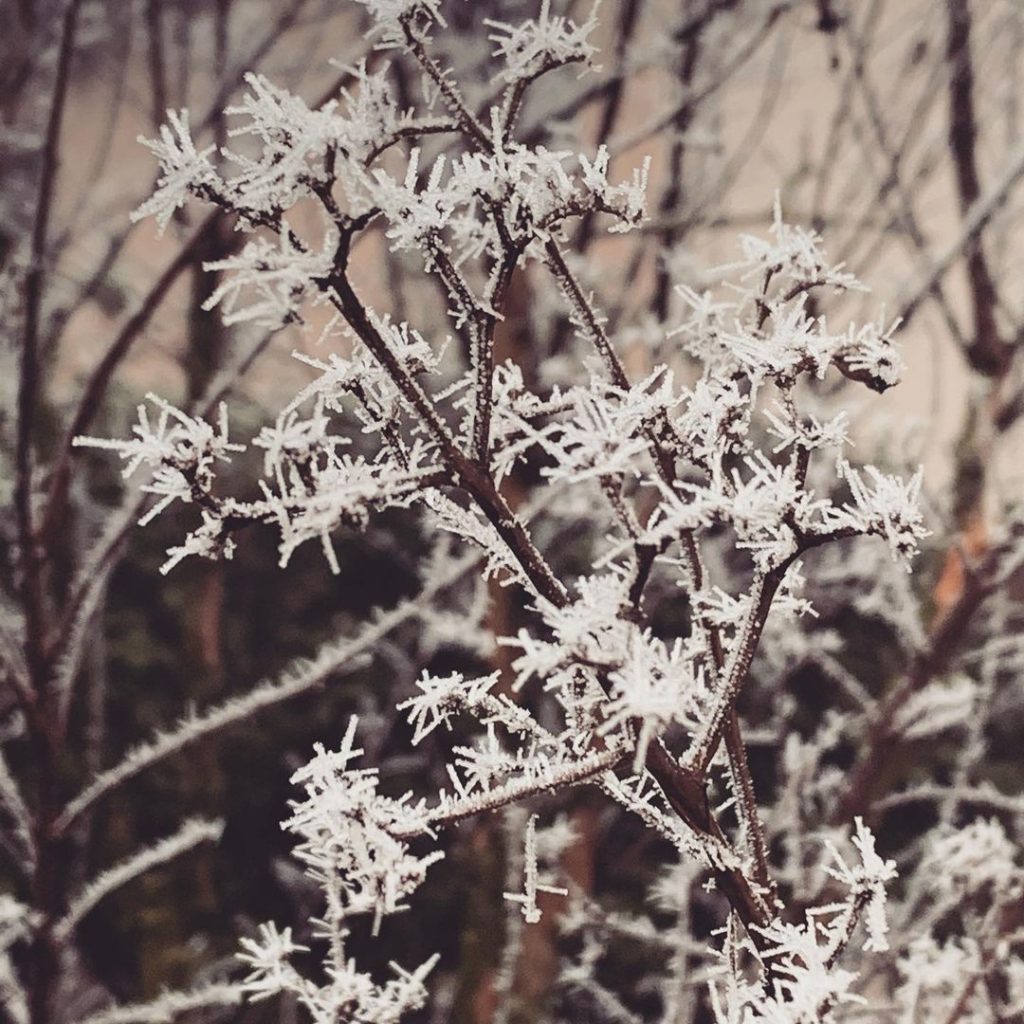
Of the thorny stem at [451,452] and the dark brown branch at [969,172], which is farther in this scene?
the dark brown branch at [969,172]

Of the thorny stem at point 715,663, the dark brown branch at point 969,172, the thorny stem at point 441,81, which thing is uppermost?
the dark brown branch at point 969,172

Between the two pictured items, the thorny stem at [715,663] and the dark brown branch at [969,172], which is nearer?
the thorny stem at [715,663]

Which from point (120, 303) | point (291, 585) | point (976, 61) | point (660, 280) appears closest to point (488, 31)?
point (660, 280)

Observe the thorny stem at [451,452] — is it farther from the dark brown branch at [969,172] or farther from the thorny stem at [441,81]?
the dark brown branch at [969,172]

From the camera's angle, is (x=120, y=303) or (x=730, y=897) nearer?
(x=730, y=897)

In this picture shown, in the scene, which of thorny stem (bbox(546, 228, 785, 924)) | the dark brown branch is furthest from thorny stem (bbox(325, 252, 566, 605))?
the dark brown branch

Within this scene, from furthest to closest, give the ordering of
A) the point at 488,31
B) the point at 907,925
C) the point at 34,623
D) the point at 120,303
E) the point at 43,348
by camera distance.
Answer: the point at 120,303 < the point at 488,31 < the point at 907,925 < the point at 43,348 < the point at 34,623

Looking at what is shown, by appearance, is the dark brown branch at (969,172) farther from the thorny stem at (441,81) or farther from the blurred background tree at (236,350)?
the thorny stem at (441,81)

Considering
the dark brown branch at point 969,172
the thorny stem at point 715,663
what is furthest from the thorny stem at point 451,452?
the dark brown branch at point 969,172

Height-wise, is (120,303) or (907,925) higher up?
(120,303)

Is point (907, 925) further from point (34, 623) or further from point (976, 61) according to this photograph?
point (976, 61)

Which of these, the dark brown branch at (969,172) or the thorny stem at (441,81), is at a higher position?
the dark brown branch at (969,172)
